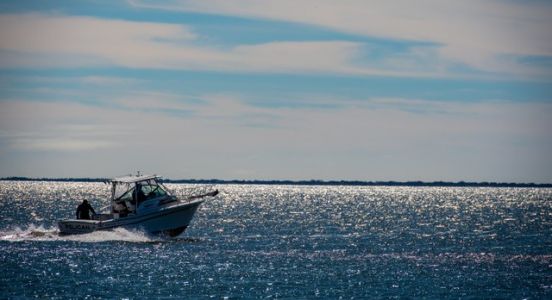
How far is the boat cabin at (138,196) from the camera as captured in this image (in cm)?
6397

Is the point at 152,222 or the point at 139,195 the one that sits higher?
the point at 139,195

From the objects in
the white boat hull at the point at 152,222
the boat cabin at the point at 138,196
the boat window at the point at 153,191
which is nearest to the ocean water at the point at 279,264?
the white boat hull at the point at 152,222

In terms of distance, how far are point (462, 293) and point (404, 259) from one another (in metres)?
14.1

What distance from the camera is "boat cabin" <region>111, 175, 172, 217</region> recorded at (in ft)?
210

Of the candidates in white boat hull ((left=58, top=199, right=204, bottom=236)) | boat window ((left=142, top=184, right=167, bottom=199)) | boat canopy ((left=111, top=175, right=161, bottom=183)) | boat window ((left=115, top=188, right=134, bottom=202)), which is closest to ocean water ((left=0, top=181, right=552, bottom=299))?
white boat hull ((left=58, top=199, right=204, bottom=236))

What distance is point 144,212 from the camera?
63750mm

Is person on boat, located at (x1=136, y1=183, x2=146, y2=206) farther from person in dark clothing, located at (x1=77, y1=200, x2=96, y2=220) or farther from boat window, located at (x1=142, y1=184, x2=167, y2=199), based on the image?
person in dark clothing, located at (x1=77, y1=200, x2=96, y2=220)

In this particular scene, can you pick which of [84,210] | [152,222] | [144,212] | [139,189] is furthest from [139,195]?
[84,210]

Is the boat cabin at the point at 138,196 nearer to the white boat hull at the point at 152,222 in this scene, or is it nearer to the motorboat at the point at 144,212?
the motorboat at the point at 144,212

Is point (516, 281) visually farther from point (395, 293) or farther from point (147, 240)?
point (147, 240)

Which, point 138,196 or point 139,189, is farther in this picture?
point 139,189

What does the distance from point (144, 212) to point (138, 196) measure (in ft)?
4.15

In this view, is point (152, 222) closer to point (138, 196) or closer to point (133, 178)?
point (138, 196)

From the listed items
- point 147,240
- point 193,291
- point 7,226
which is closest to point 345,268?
point 193,291
